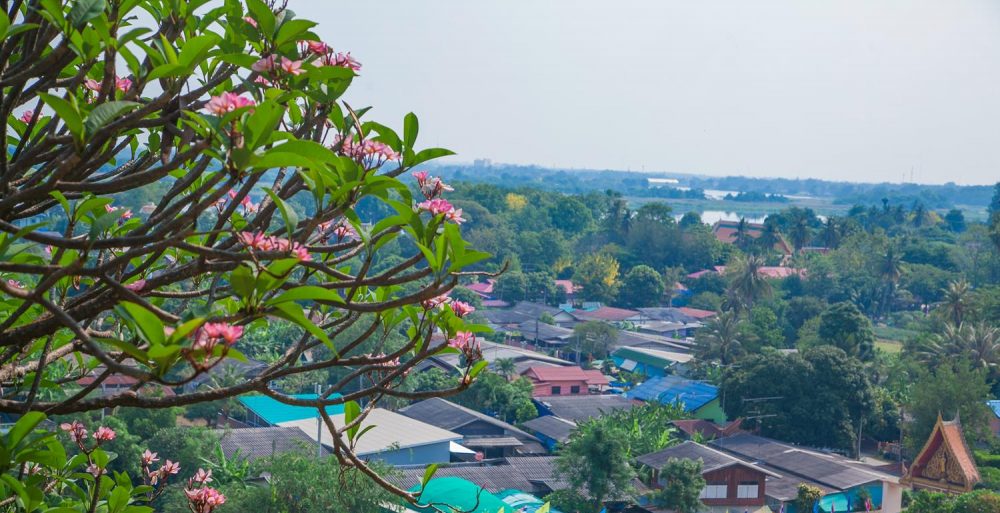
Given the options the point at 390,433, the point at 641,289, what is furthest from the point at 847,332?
the point at 641,289

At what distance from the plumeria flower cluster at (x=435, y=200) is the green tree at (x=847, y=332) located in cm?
2272

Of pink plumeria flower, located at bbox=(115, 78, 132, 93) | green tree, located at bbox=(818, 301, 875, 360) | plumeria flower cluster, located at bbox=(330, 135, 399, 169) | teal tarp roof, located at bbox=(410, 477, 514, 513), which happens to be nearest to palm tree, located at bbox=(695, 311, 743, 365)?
green tree, located at bbox=(818, 301, 875, 360)

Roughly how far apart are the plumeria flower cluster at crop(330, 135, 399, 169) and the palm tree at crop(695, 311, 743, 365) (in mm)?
22781

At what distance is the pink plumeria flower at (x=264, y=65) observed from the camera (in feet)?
5.18

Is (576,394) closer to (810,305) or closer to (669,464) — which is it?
(669,464)

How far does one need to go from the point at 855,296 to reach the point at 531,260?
1265cm

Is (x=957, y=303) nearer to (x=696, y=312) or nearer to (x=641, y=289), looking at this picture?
(x=696, y=312)

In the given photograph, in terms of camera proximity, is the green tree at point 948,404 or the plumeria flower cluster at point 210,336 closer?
the plumeria flower cluster at point 210,336

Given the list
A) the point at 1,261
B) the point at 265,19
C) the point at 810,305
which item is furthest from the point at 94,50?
the point at 810,305

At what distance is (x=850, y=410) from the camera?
1950cm

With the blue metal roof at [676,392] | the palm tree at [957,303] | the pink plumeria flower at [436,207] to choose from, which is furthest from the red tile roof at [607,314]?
the pink plumeria flower at [436,207]

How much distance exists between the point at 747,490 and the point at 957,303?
1360 cm

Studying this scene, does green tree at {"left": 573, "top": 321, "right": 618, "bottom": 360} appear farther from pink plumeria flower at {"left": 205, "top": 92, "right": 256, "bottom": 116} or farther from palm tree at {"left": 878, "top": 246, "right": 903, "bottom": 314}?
pink plumeria flower at {"left": 205, "top": 92, "right": 256, "bottom": 116}

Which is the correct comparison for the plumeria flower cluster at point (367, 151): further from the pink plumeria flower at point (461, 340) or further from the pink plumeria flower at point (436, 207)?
the pink plumeria flower at point (461, 340)
